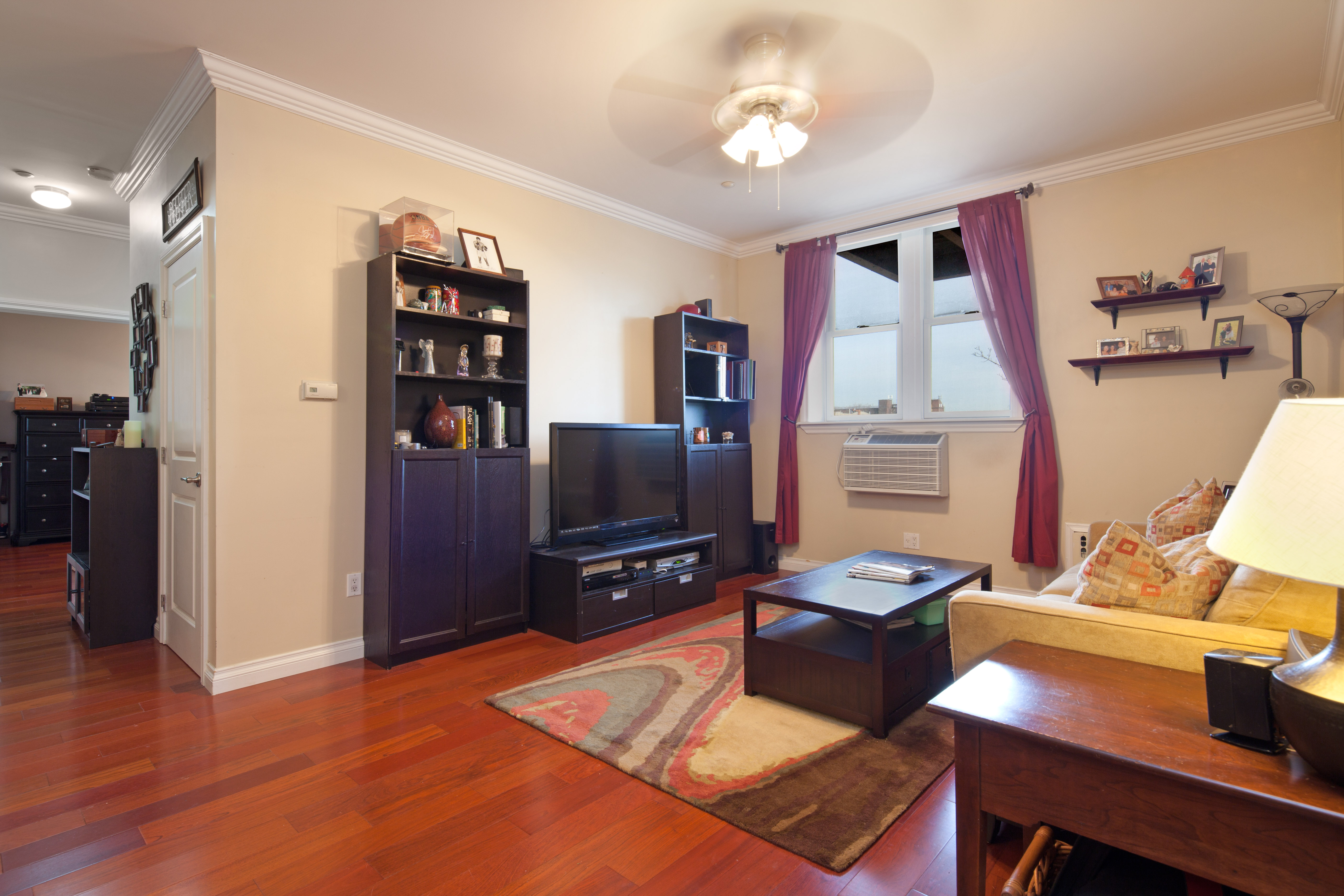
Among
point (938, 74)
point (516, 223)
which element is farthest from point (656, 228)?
point (938, 74)

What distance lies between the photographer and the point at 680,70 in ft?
9.05

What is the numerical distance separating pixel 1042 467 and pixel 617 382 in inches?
106

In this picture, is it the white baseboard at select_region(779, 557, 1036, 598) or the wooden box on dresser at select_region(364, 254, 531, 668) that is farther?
the white baseboard at select_region(779, 557, 1036, 598)

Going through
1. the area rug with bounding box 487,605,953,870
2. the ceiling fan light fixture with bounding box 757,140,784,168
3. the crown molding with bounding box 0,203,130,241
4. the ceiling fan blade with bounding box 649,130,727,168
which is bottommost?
the area rug with bounding box 487,605,953,870

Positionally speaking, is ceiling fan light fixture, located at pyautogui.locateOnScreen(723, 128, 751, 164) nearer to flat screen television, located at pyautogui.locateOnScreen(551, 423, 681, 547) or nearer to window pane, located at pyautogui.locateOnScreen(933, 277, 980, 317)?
flat screen television, located at pyautogui.locateOnScreen(551, 423, 681, 547)

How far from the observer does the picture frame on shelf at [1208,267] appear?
320 cm

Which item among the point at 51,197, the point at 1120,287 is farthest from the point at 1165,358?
the point at 51,197

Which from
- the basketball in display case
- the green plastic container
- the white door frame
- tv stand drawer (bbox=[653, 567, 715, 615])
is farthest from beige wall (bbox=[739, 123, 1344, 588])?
the white door frame

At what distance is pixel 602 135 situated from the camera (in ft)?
11.0

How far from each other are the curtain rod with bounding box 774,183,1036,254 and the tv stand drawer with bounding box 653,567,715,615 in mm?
2598

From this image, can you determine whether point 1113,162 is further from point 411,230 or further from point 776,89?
point 411,230

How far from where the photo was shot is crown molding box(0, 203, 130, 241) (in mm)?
4816

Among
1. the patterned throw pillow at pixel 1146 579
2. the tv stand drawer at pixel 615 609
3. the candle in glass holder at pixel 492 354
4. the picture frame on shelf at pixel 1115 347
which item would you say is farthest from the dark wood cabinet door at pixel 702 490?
the patterned throw pillow at pixel 1146 579

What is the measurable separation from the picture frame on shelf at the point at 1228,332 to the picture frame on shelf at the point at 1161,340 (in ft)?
0.47
